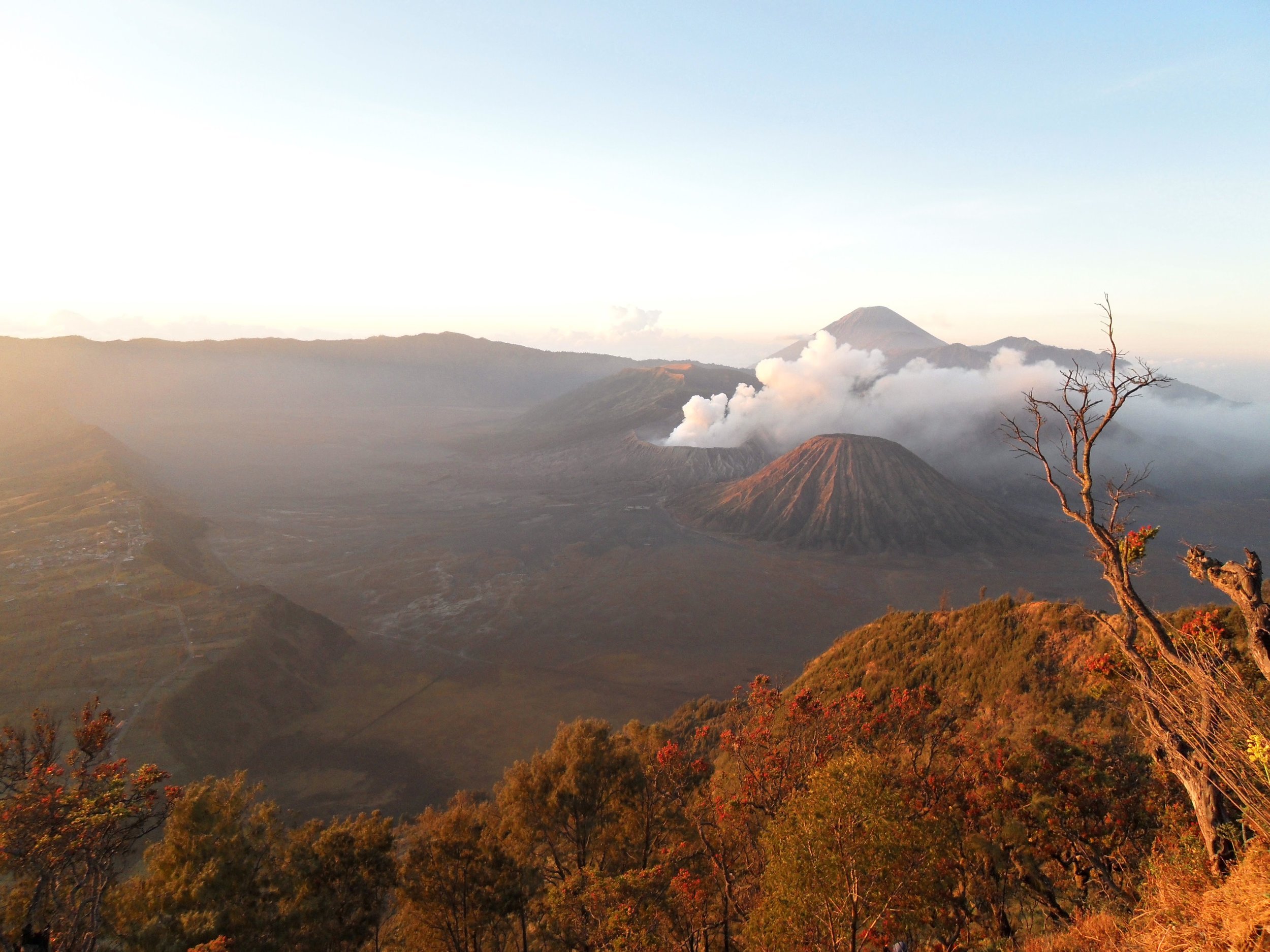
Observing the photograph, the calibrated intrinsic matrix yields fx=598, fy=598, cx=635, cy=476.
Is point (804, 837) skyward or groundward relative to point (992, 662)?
skyward

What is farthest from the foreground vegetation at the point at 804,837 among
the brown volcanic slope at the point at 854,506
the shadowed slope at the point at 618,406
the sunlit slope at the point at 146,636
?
the shadowed slope at the point at 618,406

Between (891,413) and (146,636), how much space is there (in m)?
116

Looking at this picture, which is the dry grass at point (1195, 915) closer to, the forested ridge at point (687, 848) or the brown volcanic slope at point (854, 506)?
the forested ridge at point (687, 848)

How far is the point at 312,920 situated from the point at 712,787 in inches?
393

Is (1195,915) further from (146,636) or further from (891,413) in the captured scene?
(891,413)

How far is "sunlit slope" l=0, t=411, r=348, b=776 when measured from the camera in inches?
1237

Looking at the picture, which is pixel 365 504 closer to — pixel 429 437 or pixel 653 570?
pixel 653 570

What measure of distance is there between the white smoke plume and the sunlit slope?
251 ft

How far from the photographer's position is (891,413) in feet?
387

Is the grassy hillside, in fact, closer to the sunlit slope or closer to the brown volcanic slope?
the sunlit slope

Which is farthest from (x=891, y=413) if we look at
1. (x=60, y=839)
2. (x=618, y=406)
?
(x=60, y=839)

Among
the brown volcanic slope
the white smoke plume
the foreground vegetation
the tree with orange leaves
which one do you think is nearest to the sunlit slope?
the foreground vegetation

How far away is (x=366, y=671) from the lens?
42.6 metres

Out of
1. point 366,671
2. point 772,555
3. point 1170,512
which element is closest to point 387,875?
point 366,671
